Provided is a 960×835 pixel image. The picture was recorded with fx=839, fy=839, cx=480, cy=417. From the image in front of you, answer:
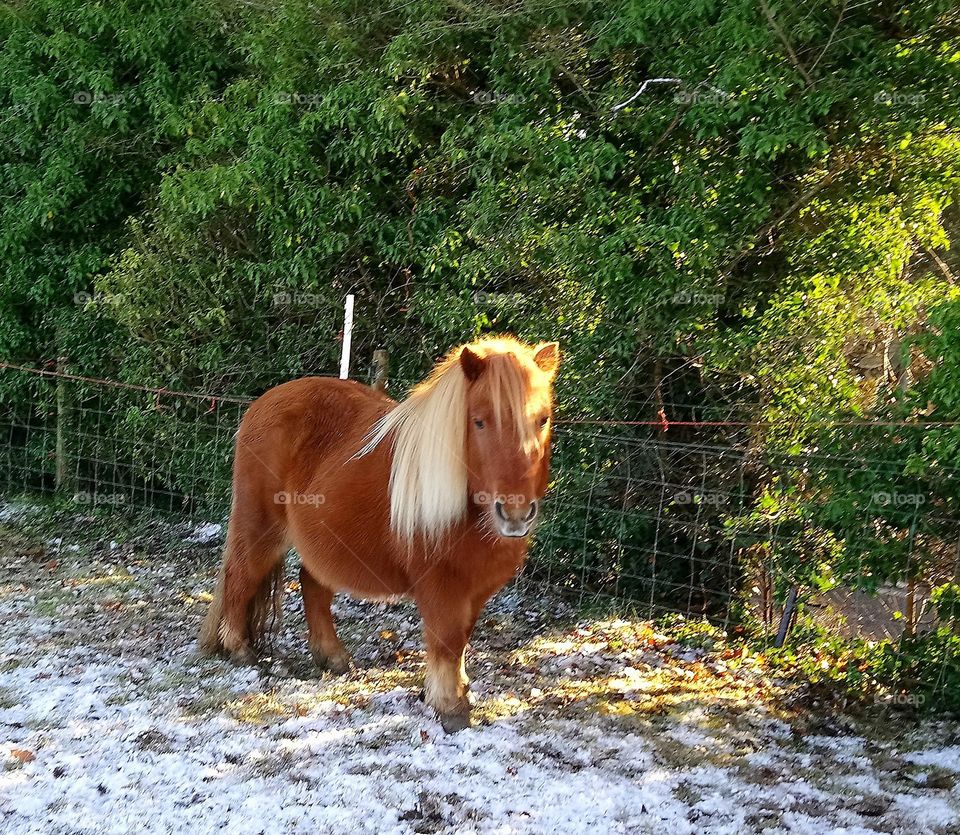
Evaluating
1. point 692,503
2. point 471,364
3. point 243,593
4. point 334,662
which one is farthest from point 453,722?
point 692,503

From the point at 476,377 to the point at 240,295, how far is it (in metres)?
4.40

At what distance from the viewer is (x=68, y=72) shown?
757cm

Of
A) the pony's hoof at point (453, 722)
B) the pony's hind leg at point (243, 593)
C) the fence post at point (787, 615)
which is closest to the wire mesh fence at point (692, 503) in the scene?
the fence post at point (787, 615)

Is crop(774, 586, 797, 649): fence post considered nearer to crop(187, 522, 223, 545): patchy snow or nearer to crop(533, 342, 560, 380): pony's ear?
crop(533, 342, 560, 380): pony's ear

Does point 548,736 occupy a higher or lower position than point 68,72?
lower

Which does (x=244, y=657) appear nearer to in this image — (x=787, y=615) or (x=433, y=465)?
(x=433, y=465)

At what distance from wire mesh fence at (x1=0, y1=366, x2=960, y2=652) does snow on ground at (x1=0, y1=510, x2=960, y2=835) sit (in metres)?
0.62

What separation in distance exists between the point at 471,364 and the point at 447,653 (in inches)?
48.9

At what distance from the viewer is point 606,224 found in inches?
199

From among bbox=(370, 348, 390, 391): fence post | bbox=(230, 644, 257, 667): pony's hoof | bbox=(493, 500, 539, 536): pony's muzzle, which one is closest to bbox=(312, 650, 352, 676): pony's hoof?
bbox=(230, 644, 257, 667): pony's hoof

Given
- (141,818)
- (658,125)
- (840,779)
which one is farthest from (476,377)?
(658,125)

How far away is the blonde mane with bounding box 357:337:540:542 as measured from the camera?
323 cm

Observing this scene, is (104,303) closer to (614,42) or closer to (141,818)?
(614,42)

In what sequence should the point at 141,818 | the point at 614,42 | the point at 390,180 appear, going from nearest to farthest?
the point at 141,818, the point at 614,42, the point at 390,180
